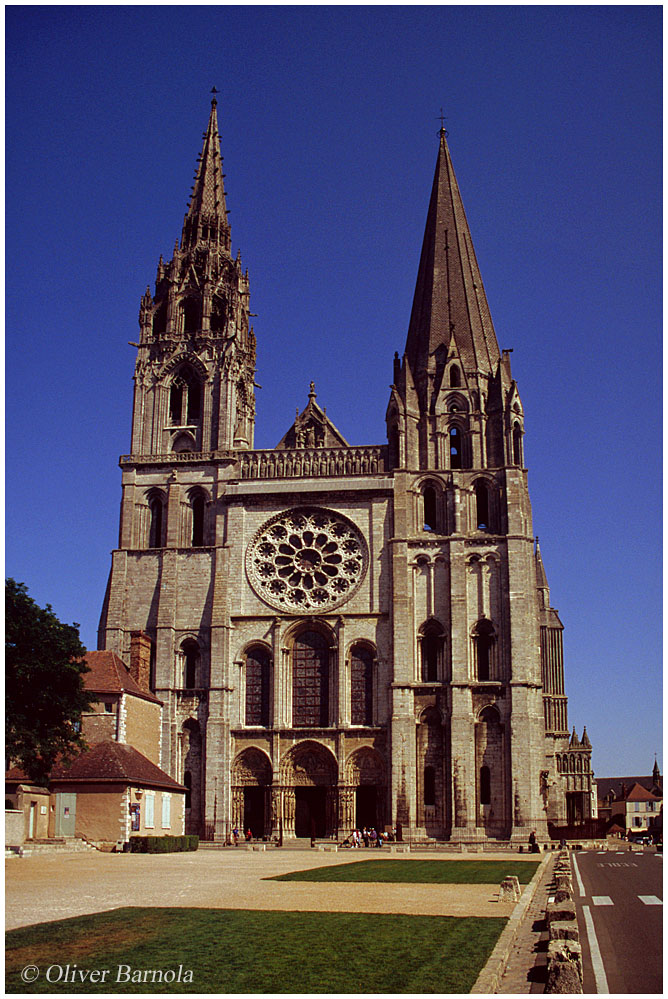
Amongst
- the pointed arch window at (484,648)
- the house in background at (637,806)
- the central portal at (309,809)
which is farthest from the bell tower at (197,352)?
the house in background at (637,806)

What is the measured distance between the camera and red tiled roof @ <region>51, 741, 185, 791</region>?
41156 millimetres

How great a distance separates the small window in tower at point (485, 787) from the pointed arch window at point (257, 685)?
11.6 meters

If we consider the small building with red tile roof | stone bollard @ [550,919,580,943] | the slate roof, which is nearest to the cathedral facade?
the small building with red tile roof

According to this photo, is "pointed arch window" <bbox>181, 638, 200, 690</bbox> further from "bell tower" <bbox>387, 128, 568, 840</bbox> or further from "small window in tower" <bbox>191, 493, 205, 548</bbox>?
"bell tower" <bbox>387, 128, 568, 840</bbox>

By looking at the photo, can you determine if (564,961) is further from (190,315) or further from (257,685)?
(190,315)

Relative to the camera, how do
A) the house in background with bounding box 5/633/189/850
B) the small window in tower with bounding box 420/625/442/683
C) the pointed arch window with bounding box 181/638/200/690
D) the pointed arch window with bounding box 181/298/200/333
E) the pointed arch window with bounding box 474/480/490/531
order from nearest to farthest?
the house in background with bounding box 5/633/189/850 → the small window in tower with bounding box 420/625/442/683 → the pointed arch window with bounding box 181/638/200/690 → the pointed arch window with bounding box 474/480/490/531 → the pointed arch window with bounding box 181/298/200/333

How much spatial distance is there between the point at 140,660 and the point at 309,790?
1118cm

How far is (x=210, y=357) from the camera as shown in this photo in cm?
6234

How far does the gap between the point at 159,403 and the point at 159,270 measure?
397 inches

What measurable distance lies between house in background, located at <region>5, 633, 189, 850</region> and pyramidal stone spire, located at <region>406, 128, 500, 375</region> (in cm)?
2535

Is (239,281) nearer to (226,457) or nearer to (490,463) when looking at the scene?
(226,457)

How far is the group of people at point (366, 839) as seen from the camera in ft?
165

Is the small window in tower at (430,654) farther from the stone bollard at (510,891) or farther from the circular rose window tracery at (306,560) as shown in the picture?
the stone bollard at (510,891)

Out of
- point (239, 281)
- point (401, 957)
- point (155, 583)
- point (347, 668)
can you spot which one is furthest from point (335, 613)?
point (401, 957)
